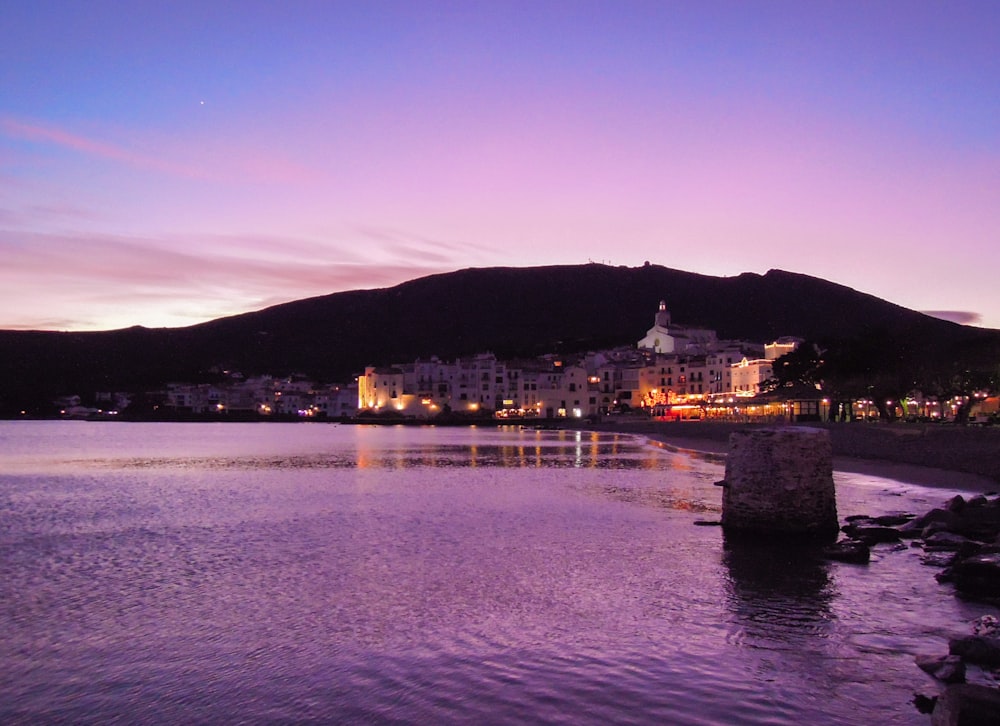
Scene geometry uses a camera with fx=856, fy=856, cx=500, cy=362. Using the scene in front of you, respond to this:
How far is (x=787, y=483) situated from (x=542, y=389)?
115m

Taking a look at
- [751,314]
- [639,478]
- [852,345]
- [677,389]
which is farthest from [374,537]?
[751,314]

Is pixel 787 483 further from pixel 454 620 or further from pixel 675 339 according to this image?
pixel 675 339

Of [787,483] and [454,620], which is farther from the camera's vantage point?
[787,483]

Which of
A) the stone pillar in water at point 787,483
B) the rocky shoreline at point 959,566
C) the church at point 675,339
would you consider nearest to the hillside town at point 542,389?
the church at point 675,339

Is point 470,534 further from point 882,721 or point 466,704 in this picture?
point 882,721

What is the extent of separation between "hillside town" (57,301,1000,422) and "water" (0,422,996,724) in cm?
7306

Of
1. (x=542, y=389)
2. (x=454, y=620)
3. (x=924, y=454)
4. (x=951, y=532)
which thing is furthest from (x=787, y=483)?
(x=542, y=389)

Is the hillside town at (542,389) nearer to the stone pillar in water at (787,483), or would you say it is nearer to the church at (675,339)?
the church at (675,339)

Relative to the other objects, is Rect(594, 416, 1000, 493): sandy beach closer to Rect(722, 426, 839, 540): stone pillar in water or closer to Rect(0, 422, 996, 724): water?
Rect(722, 426, 839, 540): stone pillar in water

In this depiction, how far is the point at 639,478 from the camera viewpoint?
34.4 m

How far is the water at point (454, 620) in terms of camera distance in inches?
340

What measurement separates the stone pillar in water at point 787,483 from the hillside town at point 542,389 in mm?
71858

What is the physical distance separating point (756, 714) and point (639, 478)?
26.4 m

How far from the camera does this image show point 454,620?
38.5 feet
